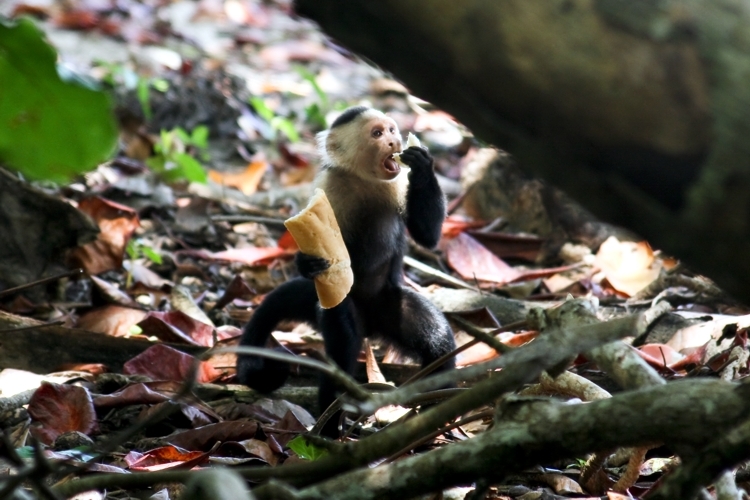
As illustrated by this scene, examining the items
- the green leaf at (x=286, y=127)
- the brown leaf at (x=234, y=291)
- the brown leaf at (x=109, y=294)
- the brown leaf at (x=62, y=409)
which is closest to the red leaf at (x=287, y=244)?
the brown leaf at (x=234, y=291)

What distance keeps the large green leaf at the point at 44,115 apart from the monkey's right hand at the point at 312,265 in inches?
62.9

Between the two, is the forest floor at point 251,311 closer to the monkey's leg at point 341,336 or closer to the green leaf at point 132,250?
the green leaf at point 132,250

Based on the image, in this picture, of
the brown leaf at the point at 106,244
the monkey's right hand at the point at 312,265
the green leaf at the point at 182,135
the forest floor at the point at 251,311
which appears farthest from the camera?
the green leaf at the point at 182,135

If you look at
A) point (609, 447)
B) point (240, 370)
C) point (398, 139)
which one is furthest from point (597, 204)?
point (398, 139)

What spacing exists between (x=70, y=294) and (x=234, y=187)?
6.72 feet

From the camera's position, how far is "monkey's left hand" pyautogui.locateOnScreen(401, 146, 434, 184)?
12.3 feet

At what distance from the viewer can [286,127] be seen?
7047 millimetres

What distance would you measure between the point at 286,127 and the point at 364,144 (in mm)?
3161

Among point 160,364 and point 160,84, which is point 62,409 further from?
point 160,84

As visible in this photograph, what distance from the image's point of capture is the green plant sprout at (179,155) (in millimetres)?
5465

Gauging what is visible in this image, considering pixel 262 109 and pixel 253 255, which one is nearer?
pixel 253 255

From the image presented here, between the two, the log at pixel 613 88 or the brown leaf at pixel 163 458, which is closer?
the log at pixel 613 88

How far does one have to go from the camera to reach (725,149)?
1053 millimetres

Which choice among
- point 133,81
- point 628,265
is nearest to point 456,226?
point 628,265
